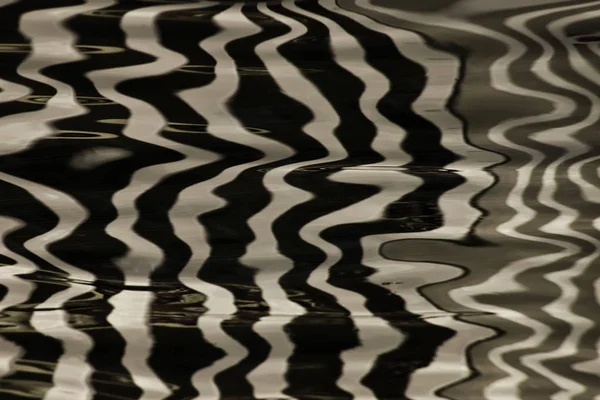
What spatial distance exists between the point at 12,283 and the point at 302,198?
0.27 metres

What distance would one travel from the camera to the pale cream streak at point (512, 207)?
0.67 metres

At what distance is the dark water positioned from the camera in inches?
26.5

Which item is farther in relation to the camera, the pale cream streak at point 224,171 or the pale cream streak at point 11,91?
the pale cream streak at point 11,91

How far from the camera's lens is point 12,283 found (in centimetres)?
75

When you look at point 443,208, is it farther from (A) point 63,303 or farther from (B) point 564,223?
(A) point 63,303

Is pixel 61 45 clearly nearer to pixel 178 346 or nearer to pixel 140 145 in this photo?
pixel 140 145

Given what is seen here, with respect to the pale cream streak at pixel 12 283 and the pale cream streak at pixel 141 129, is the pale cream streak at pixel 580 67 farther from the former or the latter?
the pale cream streak at pixel 12 283

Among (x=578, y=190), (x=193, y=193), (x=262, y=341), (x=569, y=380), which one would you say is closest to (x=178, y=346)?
(x=262, y=341)

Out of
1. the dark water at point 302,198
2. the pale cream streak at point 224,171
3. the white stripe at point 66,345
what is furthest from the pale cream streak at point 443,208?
the white stripe at point 66,345

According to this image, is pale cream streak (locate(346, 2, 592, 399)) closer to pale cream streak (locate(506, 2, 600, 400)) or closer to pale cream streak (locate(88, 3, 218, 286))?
pale cream streak (locate(506, 2, 600, 400))

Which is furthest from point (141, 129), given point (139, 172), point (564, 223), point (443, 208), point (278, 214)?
point (564, 223)

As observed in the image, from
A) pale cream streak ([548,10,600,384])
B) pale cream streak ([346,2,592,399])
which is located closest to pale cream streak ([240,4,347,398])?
pale cream streak ([346,2,592,399])

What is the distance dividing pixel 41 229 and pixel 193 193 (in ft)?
0.46

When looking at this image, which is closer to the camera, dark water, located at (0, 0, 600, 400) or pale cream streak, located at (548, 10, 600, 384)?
dark water, located at (0, 0, 600, 400)
